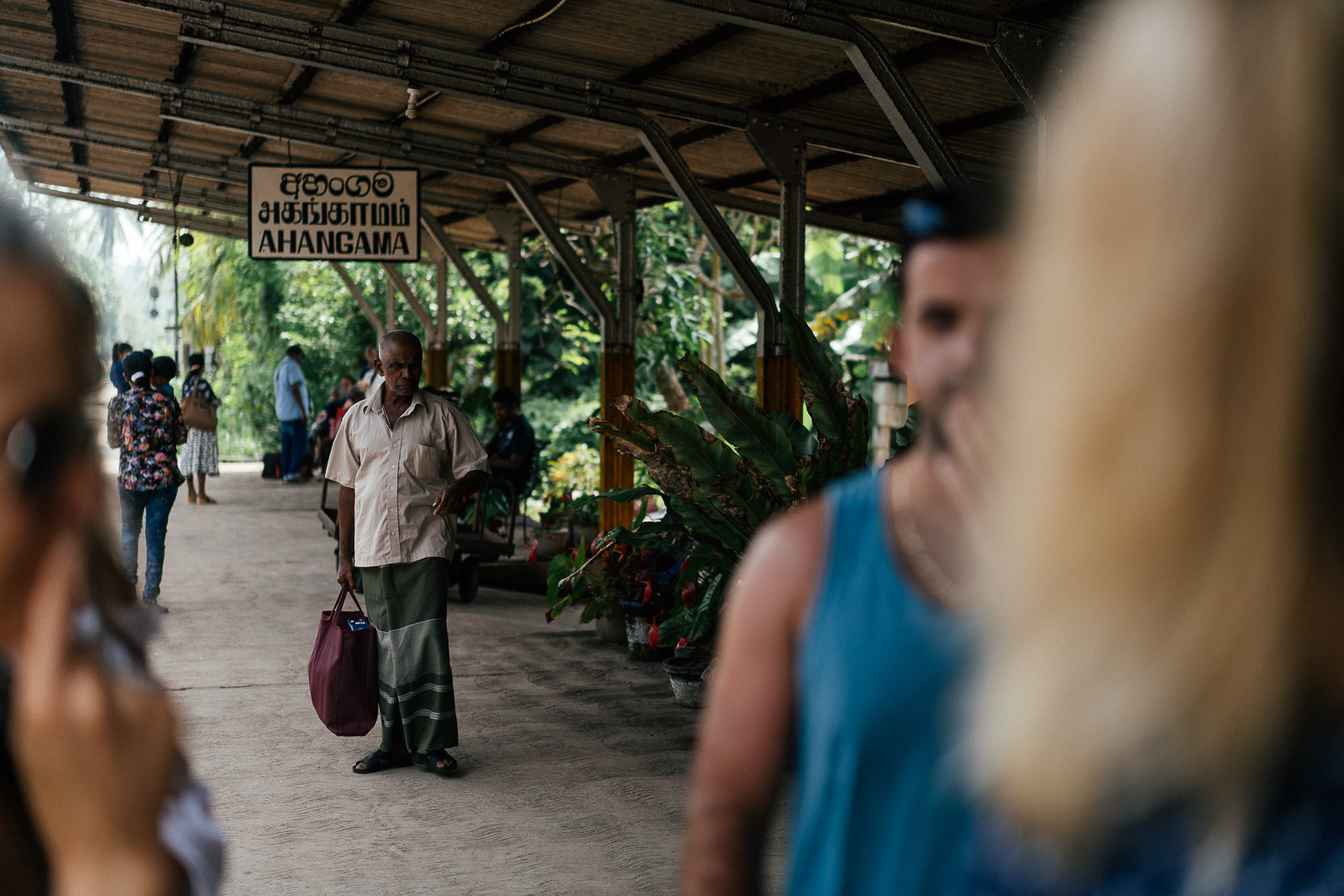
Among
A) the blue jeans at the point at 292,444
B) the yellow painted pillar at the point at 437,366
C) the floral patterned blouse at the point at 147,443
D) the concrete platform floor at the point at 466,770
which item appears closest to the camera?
the concrete platform floor at the point at 466,770

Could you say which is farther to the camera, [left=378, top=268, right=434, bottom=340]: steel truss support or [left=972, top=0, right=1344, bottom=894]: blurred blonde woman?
[left=378, top=268, right=434, bottom=340]: steel truss support

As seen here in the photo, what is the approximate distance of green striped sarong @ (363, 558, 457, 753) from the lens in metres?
5.27

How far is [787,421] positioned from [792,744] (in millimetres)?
4336

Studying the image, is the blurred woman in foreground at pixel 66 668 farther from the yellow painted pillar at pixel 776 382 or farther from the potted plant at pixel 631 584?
the yellow painted pillar at pixel 776 382

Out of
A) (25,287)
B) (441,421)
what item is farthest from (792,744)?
(441,421)

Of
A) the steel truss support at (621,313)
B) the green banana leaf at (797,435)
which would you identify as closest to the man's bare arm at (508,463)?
the steel truss support at (621,313)

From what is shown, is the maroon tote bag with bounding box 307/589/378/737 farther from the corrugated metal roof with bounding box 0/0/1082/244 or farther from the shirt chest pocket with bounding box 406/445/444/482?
the corrugated metal roof with bounding box 0/0/1082/244

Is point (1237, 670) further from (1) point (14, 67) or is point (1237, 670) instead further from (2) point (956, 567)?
(1) point (14, 67)

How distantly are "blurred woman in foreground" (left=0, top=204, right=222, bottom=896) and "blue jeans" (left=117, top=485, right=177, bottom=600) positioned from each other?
8012 millimetres

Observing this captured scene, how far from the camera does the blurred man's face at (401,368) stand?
529 centimetres

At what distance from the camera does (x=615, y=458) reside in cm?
1071

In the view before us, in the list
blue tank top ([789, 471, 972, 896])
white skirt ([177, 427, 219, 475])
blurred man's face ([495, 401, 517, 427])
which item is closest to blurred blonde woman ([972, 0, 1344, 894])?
blue tank top ([789, 471, 972, 896])

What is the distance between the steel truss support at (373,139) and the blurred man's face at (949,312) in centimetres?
936


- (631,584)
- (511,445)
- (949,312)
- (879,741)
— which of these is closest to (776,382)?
(631,584)
